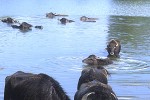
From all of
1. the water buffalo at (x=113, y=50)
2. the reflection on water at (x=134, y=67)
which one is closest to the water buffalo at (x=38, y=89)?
the reflection on water at (x=134, y=67)

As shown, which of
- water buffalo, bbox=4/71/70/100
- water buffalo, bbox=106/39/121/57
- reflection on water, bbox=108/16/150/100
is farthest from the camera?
water buffalo, bbox=106/39/121/57

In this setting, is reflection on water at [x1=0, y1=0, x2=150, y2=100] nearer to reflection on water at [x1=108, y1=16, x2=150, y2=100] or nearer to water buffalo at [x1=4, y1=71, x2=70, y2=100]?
reflection on water at [x1=108, y1=16, x2=150, y2=100]

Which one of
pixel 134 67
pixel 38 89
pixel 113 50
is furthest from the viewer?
pixel 113 50

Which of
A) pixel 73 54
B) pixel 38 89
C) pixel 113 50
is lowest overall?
pixel 73 54

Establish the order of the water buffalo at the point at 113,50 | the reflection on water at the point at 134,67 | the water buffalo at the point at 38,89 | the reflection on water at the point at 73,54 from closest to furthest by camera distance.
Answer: the water buffalo at the point at 38,89, the reflection on water at the point at 134,67, the reflection on water at the point at 73,54, the water buffalo at the point at 113,50

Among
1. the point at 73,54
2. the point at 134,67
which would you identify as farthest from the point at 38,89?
the point at 73,54

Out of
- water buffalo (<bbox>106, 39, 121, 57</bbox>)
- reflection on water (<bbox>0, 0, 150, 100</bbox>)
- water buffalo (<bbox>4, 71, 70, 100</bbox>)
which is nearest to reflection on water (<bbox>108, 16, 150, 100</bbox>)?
→ reflection on water (<bbox>0, 0, 150, 100</bbox>)

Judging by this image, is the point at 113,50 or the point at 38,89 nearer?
the point at 38,89

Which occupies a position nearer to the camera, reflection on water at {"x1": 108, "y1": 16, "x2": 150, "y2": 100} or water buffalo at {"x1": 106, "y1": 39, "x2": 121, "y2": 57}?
reflection on water at {"x1": 108, "y1": 16, "x2": 150, "y2": 100}

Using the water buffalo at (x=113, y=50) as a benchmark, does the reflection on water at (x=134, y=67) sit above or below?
below

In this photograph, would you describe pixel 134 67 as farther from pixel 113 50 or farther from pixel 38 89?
pixel 38 89

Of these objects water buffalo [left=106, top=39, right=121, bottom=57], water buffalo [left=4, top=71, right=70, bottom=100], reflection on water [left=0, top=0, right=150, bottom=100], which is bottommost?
reflection on water [left=0, top=0, right=150, bottom=100]

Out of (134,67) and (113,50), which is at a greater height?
(113,50)

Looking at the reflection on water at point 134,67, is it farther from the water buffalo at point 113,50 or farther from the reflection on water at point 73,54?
the water buffalo at point 113,50
